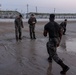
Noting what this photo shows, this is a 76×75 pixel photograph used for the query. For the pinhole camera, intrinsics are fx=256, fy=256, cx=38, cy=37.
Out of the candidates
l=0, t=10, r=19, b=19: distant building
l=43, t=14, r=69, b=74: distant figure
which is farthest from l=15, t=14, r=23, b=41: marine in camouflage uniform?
l=0, t=10, r=19, b=19: distant building

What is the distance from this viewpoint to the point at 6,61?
9.68 meters

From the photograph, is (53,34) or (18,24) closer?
(53,34)

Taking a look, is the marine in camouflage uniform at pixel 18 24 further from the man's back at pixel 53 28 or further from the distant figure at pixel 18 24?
the man's back at pixel 53 28

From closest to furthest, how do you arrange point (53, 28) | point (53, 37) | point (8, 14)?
1. point (53, 28)
2. point (53, 37)
3. point (8, 14)

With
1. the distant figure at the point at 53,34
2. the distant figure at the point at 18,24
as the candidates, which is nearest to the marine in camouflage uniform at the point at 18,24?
the distant figure at the point at 18,24

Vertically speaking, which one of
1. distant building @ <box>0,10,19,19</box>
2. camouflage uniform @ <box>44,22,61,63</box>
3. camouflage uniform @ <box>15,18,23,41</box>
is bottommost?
distant building @ <box>0,10,19,19</box>

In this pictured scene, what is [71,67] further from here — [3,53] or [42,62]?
[3,53]

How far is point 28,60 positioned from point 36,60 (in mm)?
310

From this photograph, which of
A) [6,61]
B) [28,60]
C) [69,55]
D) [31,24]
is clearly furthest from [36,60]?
[31,24]

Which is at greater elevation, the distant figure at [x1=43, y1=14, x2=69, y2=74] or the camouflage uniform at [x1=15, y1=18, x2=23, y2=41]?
A: the distant figure at [x1=43, y1=14, x2=69, y2=74]

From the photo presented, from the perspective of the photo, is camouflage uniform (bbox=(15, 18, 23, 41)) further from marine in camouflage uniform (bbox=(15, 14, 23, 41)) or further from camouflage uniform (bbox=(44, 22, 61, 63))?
camouflage uniform (bbox=(44, 22, 61, 63))

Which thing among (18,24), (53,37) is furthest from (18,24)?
(53,37)

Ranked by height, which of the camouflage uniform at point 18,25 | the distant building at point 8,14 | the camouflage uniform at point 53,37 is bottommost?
the distant building at point 8,14

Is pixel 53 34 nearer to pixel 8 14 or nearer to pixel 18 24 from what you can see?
pixel 18 24
